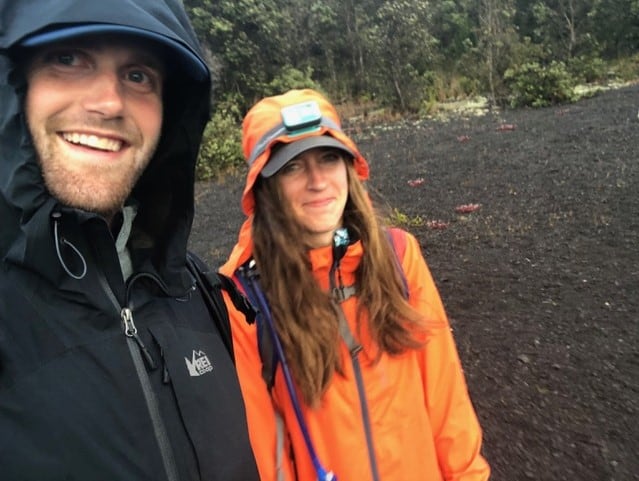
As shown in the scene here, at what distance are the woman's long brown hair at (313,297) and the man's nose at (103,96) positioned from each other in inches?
36.1

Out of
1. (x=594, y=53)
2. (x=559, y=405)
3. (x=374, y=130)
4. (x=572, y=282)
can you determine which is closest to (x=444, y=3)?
(x=594, y=53)

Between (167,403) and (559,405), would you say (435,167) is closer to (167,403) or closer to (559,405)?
(559,405)

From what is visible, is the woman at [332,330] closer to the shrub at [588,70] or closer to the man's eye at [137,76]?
the man's eye at [137,76]

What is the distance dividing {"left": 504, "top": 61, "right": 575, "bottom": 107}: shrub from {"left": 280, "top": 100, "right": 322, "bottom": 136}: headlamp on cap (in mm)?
15379

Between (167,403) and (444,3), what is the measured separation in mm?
28331

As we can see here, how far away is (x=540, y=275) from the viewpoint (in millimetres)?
4883

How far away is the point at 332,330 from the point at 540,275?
11.8 ft

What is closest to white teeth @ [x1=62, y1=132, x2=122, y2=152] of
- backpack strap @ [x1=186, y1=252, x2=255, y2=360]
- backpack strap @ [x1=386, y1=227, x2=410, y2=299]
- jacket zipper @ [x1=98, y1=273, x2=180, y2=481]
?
jacket zipper @ [x1=98, y1=273, x2=180, y2=481]

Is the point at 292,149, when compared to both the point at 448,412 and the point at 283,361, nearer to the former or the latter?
the point at 283,361

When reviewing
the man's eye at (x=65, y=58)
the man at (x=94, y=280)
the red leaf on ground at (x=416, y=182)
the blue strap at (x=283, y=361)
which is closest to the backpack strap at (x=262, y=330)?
the blue strap at (x=283, y=361)

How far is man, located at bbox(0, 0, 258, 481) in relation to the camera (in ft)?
3.57

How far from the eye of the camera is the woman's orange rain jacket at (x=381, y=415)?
72.7 inches

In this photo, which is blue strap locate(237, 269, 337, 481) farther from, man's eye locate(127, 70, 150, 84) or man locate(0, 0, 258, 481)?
man's eye locate(127, 70, 150, 84)

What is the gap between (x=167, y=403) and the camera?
126cm
